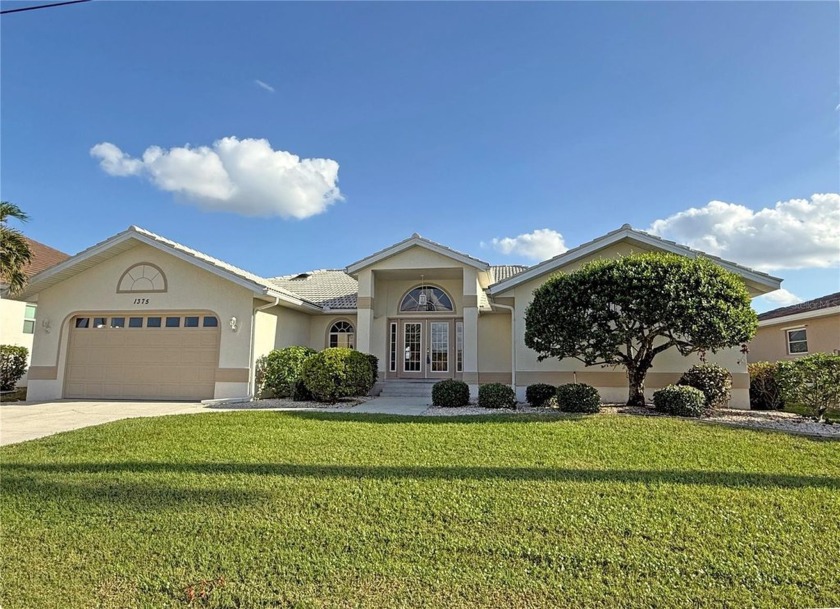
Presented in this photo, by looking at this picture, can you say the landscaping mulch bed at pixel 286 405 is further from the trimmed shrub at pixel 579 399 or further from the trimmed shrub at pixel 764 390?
the trimmed shrub at pixel 764 390

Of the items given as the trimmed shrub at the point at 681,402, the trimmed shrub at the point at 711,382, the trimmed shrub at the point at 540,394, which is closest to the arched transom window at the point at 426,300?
the trimmed shrub at the point at 540,394

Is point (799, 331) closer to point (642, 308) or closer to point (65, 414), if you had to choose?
point (642, 308)

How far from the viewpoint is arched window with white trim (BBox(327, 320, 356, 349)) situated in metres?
17.8

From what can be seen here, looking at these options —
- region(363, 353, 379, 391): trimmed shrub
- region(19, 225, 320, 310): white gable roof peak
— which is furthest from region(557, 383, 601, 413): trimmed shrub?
region(19, 225, 320, 310): white gable roof peak

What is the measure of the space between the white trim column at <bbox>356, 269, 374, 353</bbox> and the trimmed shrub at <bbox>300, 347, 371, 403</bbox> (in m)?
2.13

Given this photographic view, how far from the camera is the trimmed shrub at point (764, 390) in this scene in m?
12.5

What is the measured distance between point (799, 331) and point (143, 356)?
2405 centimetres

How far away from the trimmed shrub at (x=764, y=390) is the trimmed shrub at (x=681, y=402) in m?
4.13

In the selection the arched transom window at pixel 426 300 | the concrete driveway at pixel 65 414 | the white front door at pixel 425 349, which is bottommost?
the concrete driveway at pixel 65 414

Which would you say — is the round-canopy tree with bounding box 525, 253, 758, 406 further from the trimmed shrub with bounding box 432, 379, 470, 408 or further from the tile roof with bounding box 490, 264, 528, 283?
the tile roof with bounding box 490, 264, 528, 283

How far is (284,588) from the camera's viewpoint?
3.34m

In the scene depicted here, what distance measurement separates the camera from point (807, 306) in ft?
56.4

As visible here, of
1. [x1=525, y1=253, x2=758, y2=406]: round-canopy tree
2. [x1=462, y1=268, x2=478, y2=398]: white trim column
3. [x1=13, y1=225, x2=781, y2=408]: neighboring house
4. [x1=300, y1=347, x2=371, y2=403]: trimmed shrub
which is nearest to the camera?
[x1=525, y1=253, x2=758, y2=406]: round-canopy tree

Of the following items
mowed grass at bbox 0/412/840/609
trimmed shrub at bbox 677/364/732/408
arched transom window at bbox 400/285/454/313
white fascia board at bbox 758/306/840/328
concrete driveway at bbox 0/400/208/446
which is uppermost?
arched transom window at bbox 400/285/454/313
